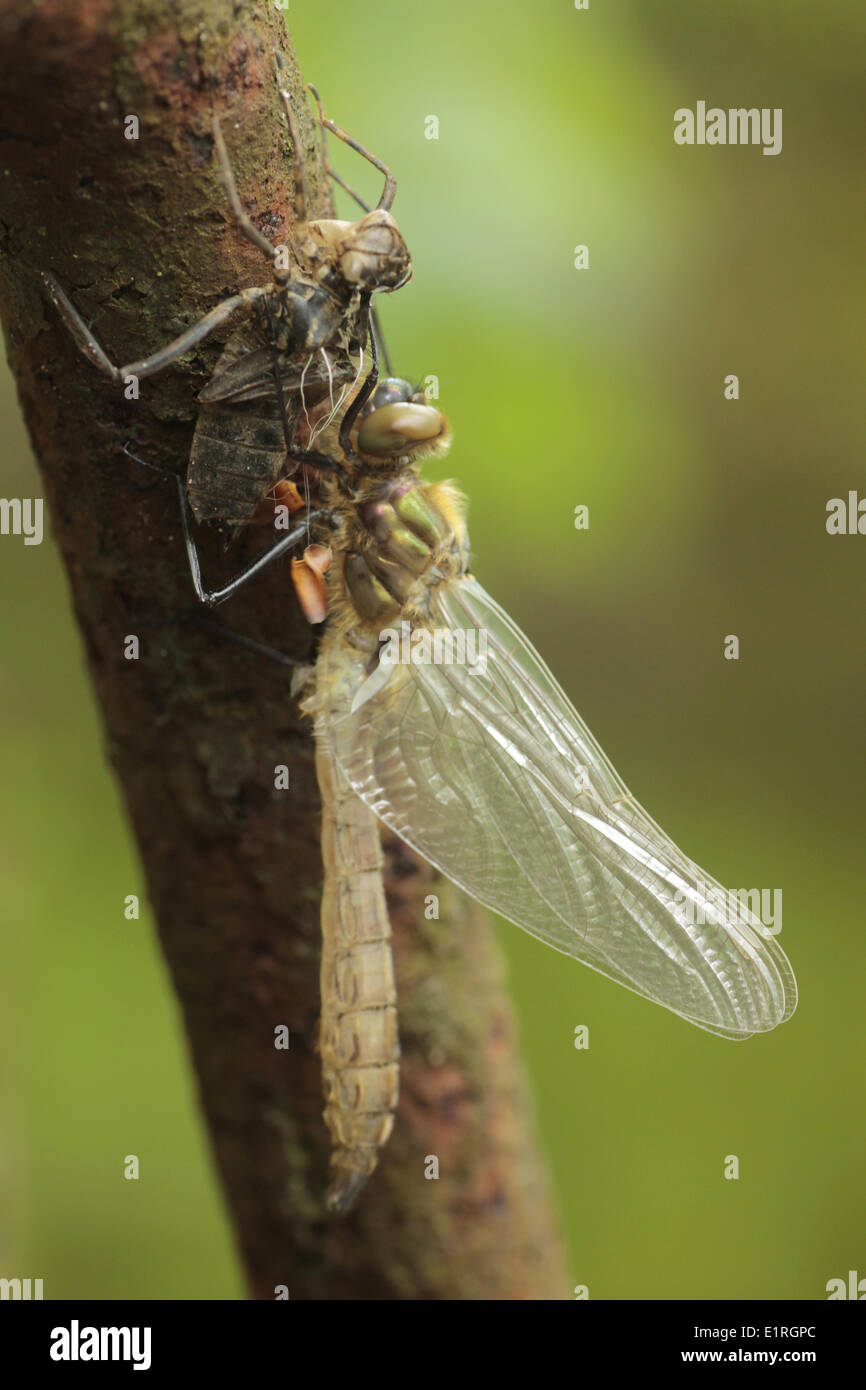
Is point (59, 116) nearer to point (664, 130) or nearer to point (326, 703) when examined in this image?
point (326, 703)

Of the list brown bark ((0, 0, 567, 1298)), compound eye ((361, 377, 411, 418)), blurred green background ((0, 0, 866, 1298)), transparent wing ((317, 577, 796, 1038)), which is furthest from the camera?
blurred green background ((0, 0, 866, 1298))

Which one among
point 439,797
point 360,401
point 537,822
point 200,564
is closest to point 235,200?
point 200,564

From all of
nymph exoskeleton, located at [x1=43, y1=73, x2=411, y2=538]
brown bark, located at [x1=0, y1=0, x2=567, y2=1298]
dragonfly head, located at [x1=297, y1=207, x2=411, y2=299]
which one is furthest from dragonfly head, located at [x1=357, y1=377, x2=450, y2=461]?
brown bark, located at [x1=0, y1=0, x2=567, y2=1298]

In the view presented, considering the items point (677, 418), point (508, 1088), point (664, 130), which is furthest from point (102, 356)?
point (677, 418)

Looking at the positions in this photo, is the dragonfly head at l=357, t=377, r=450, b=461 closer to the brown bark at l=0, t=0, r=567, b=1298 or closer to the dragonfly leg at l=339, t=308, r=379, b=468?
the dragonfly leg at l=339, t=308, r=379, b=468

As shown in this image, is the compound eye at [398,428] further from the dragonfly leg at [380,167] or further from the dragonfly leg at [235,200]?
the dragonfly leg at [235,200]

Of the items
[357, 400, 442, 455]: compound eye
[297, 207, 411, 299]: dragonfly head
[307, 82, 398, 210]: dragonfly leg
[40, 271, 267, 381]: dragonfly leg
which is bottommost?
[40, 271, 267, 381]: dragonfly leg

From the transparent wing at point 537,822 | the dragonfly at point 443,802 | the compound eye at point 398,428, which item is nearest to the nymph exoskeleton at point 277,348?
the compound eye at point 398,428
